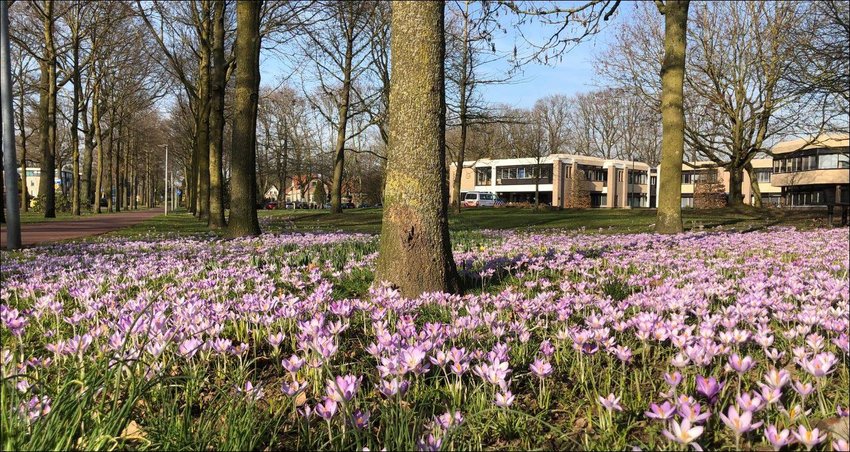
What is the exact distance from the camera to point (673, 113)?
1112 centimetres

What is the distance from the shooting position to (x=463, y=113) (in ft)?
86.6

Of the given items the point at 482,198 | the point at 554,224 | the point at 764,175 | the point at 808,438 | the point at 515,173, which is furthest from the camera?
the point at 515,173

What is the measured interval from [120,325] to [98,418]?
97 cm

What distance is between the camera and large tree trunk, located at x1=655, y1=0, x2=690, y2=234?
11.0 metres

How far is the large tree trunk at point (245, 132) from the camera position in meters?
10.8

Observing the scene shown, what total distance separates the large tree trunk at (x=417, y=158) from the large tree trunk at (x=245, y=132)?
7053mm

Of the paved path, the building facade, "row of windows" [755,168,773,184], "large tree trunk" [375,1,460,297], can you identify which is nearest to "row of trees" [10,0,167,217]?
the paved path

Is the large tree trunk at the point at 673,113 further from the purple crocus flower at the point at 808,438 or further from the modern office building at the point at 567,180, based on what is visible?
the modern office building at the point at 567,180

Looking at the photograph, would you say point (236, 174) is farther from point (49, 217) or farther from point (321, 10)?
point (49, 217)

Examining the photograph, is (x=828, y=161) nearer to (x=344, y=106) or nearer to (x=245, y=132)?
(x=344, y=106)

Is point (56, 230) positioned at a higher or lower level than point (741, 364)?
lower

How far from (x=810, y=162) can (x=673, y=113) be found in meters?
53.1

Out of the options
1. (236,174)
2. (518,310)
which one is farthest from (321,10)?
(518,310)

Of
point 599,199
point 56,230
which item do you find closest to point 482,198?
point 599,199
